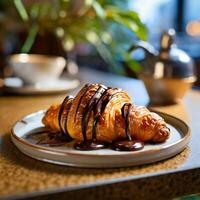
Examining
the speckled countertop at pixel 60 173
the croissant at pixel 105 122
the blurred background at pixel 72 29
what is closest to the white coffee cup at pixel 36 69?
the blurred background at pixel 72 29

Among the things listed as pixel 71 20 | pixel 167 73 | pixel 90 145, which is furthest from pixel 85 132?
pixel 71 20

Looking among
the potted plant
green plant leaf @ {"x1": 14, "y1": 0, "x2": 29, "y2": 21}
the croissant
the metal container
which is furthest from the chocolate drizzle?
green plant leaf @ {"x1": 14, "y1": 0, "x2": 29, "y2": 21}

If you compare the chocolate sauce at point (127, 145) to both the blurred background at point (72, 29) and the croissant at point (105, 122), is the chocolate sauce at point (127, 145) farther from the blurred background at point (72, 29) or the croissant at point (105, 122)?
the blurred background at point (72, 29)

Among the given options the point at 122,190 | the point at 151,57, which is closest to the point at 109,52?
the point at 151,57

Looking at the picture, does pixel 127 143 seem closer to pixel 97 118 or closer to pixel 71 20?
pixel 97 118

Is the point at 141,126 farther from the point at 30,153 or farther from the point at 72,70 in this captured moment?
the point at 72,70
